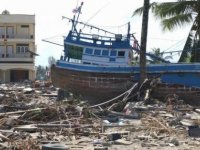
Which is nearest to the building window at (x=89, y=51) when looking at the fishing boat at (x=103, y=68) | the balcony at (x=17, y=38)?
the fishing boat at (x=103, y=68)

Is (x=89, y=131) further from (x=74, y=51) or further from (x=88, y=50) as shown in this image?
(x=74, y=51)

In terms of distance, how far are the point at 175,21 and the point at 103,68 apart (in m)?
5.38

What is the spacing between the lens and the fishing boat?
2927 centimetres

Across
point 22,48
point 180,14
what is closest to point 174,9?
point 180,14

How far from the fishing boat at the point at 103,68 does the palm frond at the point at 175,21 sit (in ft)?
Answer: 7.42

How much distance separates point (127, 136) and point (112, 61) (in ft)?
64.2

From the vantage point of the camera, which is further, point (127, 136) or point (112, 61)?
point (112, 61)

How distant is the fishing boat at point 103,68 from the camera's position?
1152 inches

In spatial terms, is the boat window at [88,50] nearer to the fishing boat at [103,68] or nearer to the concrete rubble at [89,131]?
the fishing boat at [103,68]

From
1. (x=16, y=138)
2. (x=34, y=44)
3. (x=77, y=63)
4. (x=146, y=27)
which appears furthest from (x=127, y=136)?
(x=34, y=44)

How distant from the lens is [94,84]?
3181 cm

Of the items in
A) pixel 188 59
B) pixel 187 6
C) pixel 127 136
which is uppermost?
pixel 187 6

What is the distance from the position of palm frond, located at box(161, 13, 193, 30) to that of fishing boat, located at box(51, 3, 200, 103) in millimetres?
2261

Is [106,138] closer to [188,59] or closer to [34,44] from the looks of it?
[188,59]
